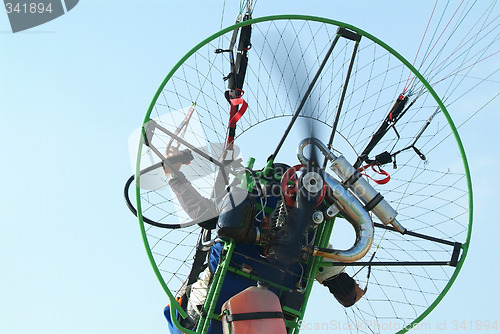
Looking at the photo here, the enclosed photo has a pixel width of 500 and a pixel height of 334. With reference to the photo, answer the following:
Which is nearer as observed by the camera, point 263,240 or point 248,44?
point 263,240

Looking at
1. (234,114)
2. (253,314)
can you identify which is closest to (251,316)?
(253,314)

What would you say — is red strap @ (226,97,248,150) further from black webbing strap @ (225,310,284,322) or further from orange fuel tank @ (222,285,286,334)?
black webbing strap @ (225,310,284,322)

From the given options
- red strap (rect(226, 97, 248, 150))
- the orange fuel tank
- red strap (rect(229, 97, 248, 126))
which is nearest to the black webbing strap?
the orange fuel tank

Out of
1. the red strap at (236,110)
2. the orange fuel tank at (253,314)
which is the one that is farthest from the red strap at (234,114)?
the orange fuel tank at (253,314)

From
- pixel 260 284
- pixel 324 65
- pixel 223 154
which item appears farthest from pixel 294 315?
pixel 324 65

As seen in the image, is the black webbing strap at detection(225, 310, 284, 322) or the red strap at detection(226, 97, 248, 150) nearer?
the black webbing strap at detection(225, 310, 284, 322)

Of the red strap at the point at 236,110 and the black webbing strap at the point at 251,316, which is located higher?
the red strap at the point at 236,110

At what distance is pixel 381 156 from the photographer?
8.34 m

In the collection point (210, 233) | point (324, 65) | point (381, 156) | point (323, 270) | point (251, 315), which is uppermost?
point (324, 65)

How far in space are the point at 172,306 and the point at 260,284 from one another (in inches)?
36.7

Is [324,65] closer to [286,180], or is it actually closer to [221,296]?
[286,180]

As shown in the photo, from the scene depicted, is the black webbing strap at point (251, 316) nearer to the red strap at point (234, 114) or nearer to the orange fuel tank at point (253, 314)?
the orange fuel tank at point (253, 314)

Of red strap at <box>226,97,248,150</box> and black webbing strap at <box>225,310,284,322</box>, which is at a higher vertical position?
red strap at <box>226,97,248,150</box>

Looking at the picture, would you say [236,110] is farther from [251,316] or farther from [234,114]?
[251,316]
